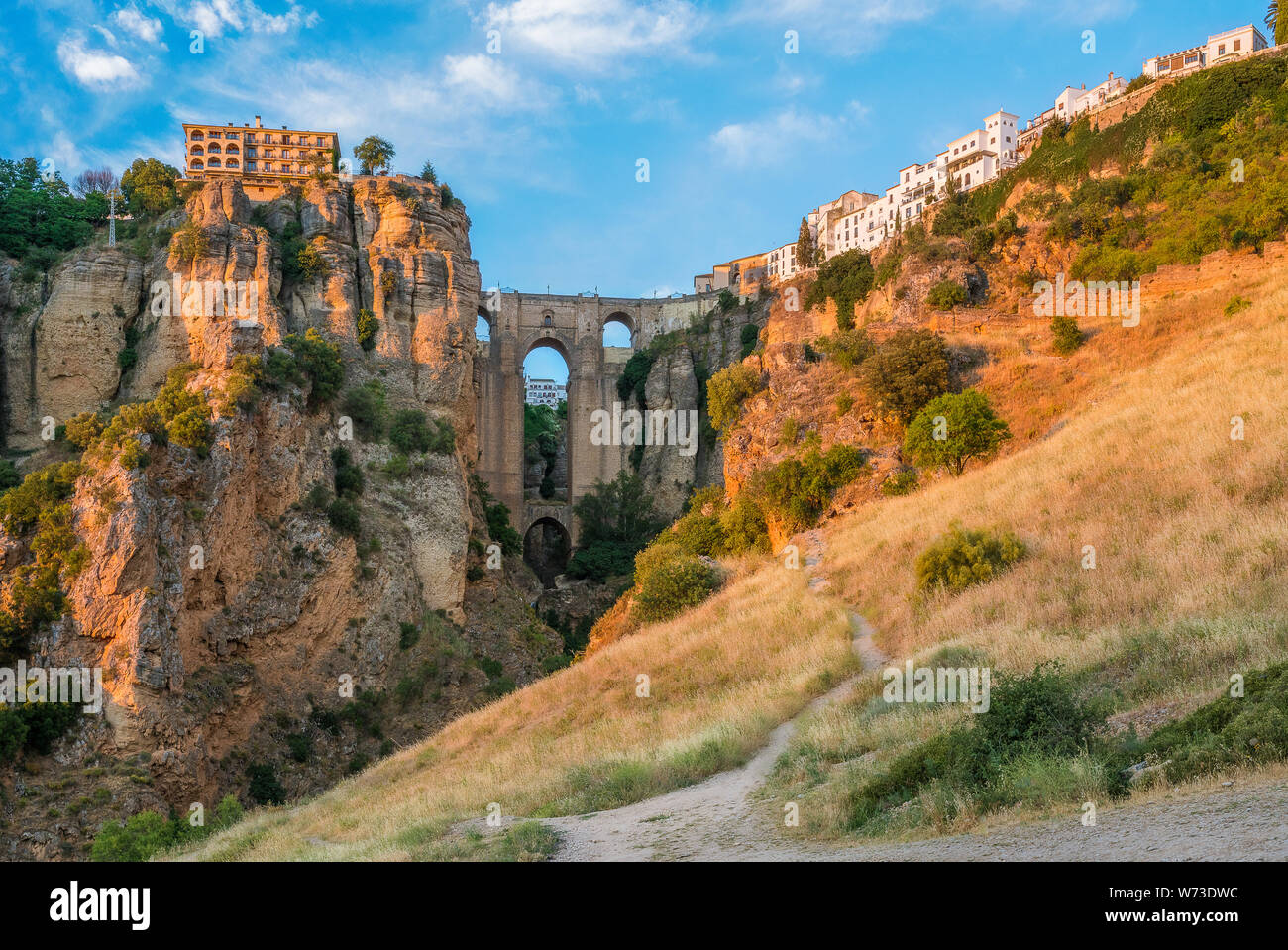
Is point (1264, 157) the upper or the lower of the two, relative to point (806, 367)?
upper

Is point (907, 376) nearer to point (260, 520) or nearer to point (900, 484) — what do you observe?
point (900, 484)

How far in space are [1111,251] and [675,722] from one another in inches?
1121

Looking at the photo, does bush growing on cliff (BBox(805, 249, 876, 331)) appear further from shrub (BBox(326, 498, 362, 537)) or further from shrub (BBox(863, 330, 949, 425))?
shrub (BBox(326, 498, 362, 537))

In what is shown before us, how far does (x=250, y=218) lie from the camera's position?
45.2 meters

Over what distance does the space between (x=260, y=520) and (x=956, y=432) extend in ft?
76.9

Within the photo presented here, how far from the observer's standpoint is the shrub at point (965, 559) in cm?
1703

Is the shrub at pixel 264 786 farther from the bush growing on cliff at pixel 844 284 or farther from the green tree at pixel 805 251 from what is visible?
the green tree at pixel 805 251

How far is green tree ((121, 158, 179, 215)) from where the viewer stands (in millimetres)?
45500

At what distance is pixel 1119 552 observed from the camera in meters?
15.4

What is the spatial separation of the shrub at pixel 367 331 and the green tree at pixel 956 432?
26.1 meters

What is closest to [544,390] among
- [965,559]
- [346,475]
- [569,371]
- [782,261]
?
[782,261]
